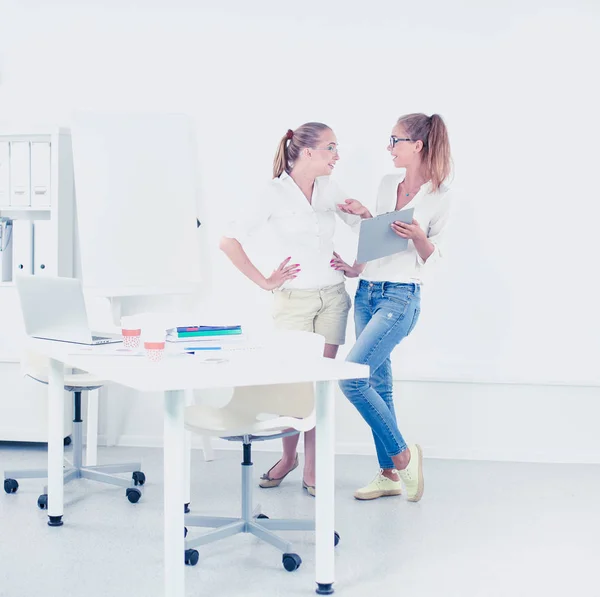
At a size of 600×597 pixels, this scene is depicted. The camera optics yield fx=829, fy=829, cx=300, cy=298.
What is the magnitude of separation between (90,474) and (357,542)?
48.2 inches

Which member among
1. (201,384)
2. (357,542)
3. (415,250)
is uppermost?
(415,250)

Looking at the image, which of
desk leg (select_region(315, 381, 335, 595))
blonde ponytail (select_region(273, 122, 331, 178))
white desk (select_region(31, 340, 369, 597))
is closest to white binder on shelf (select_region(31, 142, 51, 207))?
blonde ponytail (select_region(273, 122, 331, 178))

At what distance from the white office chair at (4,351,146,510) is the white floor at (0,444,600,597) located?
0.20ft

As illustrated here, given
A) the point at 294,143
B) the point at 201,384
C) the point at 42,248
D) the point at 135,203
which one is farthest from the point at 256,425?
the point at 42,248

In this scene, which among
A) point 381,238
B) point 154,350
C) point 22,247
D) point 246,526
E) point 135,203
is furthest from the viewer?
point 22,247

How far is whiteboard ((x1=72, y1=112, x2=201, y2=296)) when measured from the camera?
396cm

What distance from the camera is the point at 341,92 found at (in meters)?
4.23

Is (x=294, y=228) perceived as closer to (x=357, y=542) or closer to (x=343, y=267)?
(x=343, y=267)

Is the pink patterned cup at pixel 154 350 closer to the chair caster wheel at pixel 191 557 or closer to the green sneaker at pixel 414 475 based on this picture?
the chair caster wheel at pixel 191 557

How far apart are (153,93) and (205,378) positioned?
2.62 metres

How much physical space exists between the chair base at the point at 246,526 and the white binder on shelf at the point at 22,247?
197cm

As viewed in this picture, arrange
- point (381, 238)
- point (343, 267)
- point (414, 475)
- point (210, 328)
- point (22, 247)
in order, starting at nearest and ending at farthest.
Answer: point (210, 328), point (381, 238), point (414, 475), point (343, 267), point (22, 247)

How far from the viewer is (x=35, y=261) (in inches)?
165

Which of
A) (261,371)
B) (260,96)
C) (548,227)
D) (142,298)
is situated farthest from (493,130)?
(261,371)
